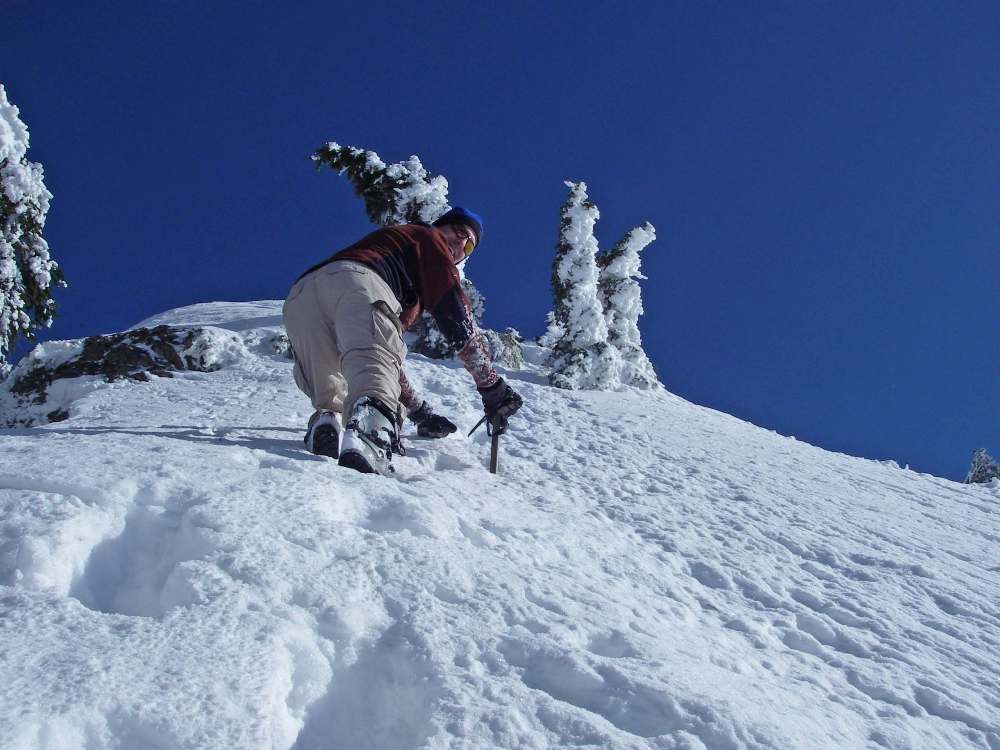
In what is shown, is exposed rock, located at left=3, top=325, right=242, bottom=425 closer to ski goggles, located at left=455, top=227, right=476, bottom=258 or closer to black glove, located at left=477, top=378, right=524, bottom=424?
ski goggles, located at left=455, top=227, right=476, bottom=258

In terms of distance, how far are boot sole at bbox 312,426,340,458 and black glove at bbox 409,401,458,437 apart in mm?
1427

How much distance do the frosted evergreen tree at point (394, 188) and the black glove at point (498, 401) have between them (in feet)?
35.3

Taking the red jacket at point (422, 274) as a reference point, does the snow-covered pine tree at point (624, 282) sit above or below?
above

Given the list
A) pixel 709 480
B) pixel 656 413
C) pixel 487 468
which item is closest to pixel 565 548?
pixel 487 468

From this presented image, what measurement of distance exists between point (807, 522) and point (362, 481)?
298 centimetres

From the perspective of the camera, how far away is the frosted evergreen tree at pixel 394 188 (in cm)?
1617

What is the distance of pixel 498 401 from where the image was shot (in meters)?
4.39

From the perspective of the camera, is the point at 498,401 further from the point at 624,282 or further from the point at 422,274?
the point at 624,282

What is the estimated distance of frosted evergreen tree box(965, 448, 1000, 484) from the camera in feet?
59.0

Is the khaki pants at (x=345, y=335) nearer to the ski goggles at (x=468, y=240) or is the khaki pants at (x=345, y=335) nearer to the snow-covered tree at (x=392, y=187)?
the ski goggles at (x=468, y=240)

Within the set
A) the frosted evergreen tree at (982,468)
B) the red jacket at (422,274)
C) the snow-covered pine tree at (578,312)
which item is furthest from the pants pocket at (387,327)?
the frosted evergreen tree at (982,468)

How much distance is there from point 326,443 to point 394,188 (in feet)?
44.0

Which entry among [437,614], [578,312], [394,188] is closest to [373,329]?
[437,614]

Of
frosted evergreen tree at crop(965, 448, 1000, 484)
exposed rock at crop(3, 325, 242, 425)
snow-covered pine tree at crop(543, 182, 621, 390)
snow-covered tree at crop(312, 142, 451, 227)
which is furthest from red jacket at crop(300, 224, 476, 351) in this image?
frosted evergreen tree at crop(965, 448, 1000, 484)
